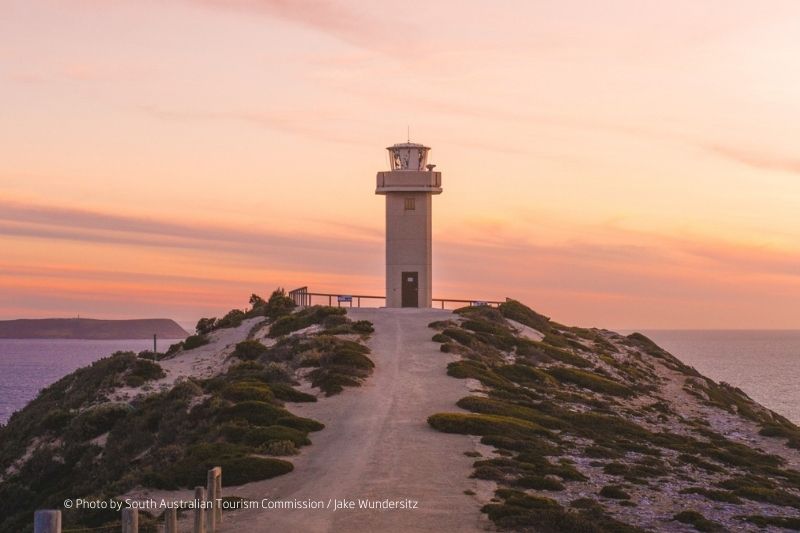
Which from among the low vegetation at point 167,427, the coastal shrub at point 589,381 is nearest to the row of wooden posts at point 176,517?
the low vegetation at point 167,427

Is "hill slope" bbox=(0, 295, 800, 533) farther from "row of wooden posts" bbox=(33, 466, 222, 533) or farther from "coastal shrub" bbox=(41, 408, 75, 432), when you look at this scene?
"row of wooden posts" bbox=(33, 466, 222, 533)

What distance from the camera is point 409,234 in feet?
238

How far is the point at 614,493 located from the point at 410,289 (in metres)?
44.2

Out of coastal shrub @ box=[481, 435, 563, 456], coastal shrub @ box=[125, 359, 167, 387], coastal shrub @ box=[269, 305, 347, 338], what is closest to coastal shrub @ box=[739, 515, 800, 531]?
coastal shrub @ box=[481, 435, 563, 456]

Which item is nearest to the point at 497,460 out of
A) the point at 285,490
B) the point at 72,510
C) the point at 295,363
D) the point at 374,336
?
the point at 285,490

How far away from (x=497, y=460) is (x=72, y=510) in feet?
41.9

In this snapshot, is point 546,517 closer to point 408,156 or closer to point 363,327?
point 363,327

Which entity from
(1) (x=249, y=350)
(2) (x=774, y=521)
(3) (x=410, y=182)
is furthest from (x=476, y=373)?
(3) (x=410, y=182)

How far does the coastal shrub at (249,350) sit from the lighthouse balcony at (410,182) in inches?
822

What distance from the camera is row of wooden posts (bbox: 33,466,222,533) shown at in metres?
17.4

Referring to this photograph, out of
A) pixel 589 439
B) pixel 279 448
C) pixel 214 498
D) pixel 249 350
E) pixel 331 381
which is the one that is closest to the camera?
pixel 214 498

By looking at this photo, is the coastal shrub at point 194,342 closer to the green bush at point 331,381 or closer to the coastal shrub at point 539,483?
the green bush at point 331,381

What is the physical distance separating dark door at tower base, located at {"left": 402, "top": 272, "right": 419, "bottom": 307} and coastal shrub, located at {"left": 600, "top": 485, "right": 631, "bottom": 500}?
43.4 metres

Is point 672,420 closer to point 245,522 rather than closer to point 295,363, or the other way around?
point 295,363
